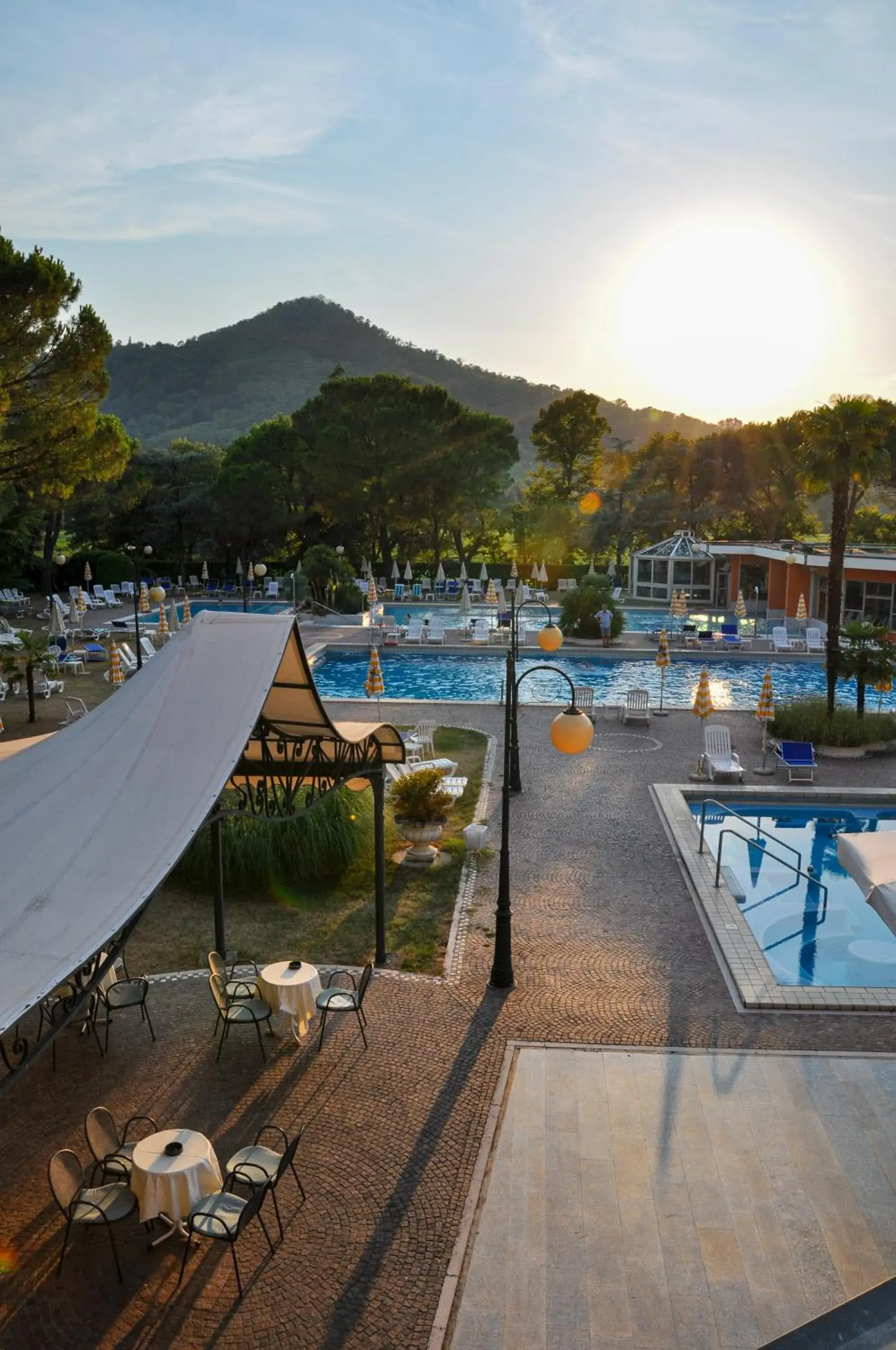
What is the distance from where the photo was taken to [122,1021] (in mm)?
8438

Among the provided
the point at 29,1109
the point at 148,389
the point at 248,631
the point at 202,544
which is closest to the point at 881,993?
the point at 248,631

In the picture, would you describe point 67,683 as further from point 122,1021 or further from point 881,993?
point 881,993

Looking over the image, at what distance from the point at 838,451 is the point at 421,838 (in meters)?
12.7

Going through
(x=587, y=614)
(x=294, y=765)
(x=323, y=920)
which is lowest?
(x=323, y=920)

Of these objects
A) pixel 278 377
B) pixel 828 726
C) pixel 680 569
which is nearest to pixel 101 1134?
pixel 828 726

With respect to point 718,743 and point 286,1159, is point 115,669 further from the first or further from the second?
point 286,1159

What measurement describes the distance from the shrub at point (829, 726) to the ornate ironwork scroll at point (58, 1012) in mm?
14374

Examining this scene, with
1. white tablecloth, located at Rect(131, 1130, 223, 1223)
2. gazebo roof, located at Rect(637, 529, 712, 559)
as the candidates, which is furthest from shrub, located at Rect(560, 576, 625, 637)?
white tablecloth, located at Rect(131, 1130, 223, 1223)

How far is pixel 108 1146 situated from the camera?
6.22m

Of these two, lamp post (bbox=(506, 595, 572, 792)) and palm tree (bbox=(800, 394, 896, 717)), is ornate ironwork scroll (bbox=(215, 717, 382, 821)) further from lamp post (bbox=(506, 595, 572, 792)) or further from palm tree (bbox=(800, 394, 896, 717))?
palm tree (bbox=(800, 394, 896, 717))

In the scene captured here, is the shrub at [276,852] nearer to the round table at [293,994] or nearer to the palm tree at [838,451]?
the round table at [293,994]

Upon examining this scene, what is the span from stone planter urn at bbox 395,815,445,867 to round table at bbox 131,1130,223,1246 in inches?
259

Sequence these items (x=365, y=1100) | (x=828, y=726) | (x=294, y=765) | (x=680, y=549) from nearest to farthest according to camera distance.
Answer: (x=365, y=1100) → (x=294, y=765) → (x=828, y=726) → (x=680, y=549)

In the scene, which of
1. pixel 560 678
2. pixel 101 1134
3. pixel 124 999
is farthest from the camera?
pixel 560 678
